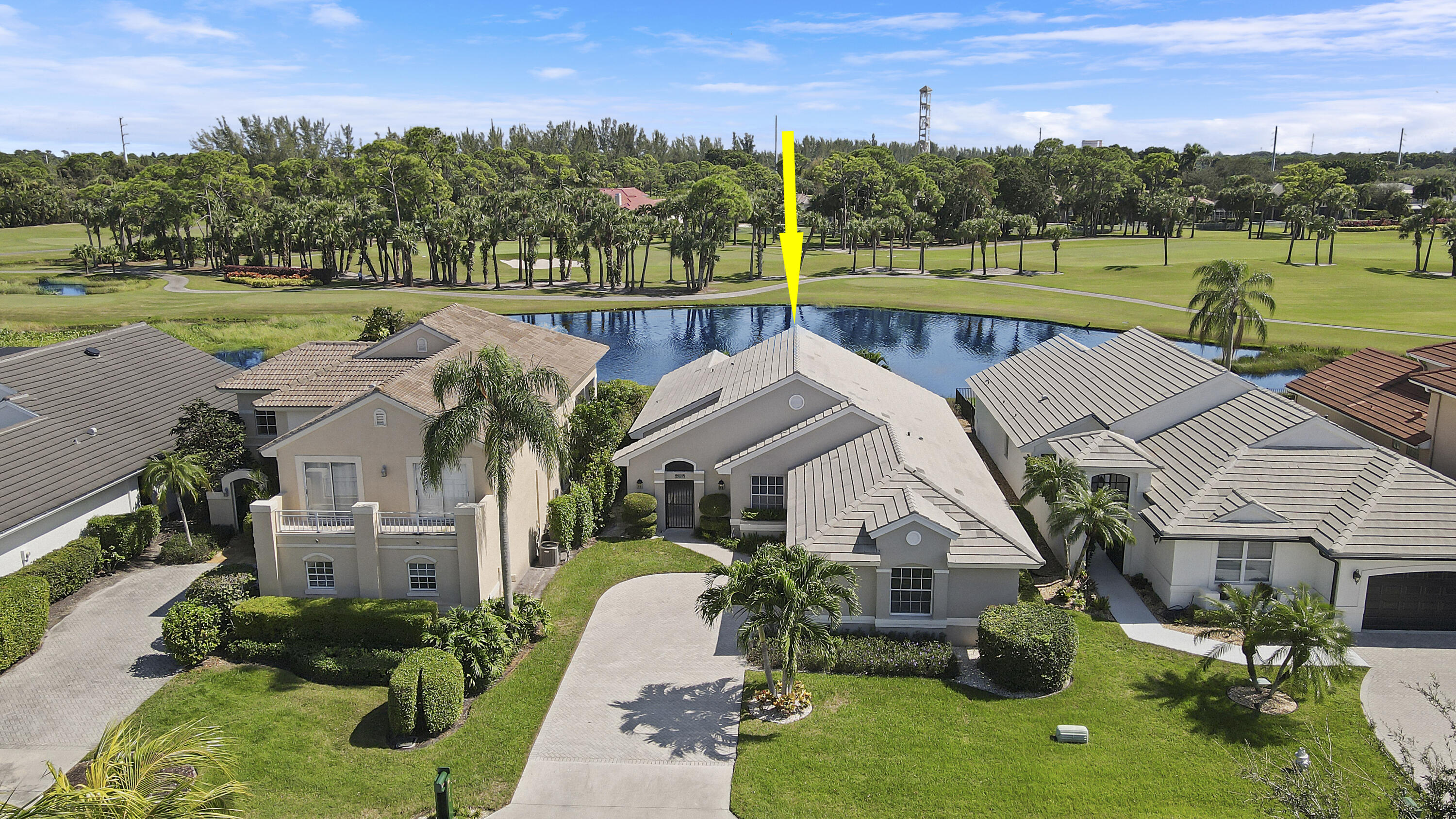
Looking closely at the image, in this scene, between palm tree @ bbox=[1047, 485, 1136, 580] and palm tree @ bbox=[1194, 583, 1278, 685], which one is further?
palm tree @ bbox=[1047, 485, 1136, 580]

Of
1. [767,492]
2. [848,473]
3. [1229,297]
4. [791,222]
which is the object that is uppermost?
[791,222]

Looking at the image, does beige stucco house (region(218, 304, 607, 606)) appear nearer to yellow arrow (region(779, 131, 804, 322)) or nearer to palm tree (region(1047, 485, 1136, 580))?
yellow arrow (region(779, 131, 804, 322))

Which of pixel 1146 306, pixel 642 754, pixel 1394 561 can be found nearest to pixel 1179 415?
pixel 1394 561

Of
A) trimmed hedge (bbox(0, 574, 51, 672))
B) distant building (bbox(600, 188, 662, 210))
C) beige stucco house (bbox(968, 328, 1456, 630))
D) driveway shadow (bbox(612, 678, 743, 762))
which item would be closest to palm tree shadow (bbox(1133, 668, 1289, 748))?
beige stucco house (bbox(968, 328, 1456, 630))

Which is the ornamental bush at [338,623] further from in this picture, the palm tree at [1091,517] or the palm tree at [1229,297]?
the palm tree at [1229,297]

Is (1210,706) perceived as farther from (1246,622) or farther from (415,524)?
(415,524)

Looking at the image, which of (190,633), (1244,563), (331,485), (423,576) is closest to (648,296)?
(331,485)
